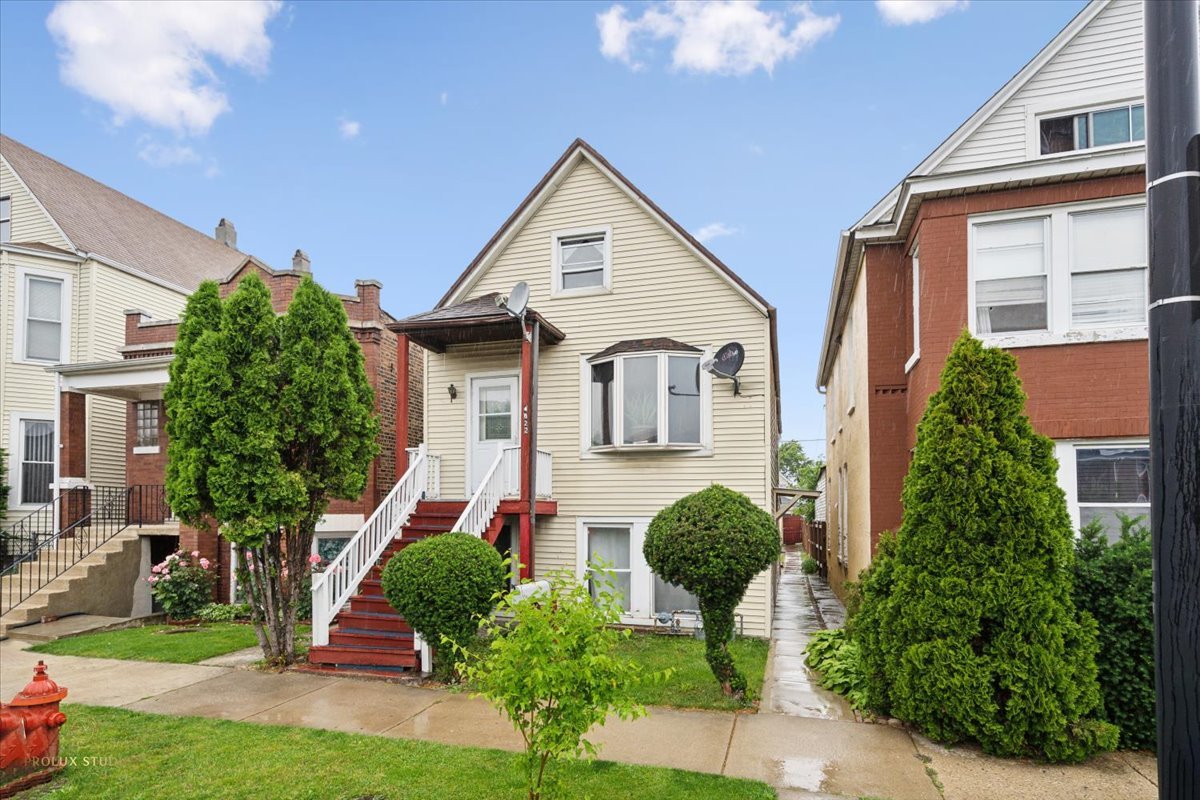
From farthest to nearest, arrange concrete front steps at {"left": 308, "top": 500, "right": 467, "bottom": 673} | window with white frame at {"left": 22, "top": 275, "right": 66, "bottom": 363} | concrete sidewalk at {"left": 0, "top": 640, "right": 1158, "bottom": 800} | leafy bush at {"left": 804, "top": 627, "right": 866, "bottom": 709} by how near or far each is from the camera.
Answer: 1. window with white frame at {"left": 22, "top": 275, "right": 66, "bottom": 363}
2. concrete front steps at {"left": 308, "top": 500, "right": 467, "bottom": 673}
3. leafy bush at {"left": 804, "top": 627, "right": 866, "bottom": 709}
4. concrete sidewalk at {"left": 0, "top": 640, "right": 1158, "bottom": 800}

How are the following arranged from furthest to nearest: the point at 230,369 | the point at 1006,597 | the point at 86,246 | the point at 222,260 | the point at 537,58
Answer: the point at 222,260
the point at 86,246
the point at 537,58
the point at 230,369
the point at 1006,597

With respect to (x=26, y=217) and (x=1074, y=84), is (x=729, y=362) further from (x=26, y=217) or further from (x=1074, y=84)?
(x=26, y=217)

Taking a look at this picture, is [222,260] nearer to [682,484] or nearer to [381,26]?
[381,26]

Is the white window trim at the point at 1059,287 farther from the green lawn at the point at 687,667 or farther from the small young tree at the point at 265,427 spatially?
the small young tree at the point at 265,427

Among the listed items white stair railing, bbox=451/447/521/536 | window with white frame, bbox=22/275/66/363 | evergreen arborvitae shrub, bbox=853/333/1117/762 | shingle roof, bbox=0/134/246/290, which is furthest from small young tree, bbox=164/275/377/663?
shingle roof, bbox=0/134/246/290

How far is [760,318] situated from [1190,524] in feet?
29.7

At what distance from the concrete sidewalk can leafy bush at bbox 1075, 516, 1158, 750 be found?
0.31 m

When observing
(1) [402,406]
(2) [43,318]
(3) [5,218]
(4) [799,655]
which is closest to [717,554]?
(4) [799,655]

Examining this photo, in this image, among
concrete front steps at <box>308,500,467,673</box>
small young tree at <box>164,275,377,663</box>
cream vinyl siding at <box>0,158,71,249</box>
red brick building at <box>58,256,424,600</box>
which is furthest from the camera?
cream vinyl siding at <box>0,158,71,249</box>

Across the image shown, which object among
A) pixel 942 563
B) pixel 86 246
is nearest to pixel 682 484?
pixel 942 563

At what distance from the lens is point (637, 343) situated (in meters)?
11.4

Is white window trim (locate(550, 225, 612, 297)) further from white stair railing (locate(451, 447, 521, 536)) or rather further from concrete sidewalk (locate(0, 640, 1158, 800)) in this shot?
concrete sidewalk (locate(0, 640, 1158, 800))

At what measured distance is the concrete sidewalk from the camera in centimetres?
504

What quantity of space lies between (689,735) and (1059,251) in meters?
6.72
